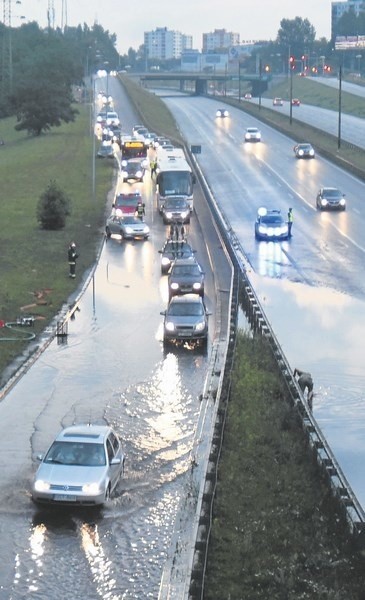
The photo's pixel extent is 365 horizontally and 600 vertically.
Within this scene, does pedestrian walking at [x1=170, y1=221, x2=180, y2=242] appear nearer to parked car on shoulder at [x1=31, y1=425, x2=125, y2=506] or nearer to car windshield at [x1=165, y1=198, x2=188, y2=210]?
car windshield at [x1=165, y1=198, x2=188, y2=210]

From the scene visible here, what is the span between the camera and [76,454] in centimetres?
2030

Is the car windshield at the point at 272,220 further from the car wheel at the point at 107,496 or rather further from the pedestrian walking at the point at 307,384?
the car wheel at the point at 107,496

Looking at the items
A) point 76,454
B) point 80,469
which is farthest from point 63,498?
point 76,454

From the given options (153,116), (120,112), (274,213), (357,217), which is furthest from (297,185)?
(120,112)

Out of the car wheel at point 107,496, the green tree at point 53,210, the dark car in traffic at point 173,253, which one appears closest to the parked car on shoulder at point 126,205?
the green tree at point 53,210

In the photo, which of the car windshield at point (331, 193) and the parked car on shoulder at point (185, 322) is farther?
the car windshield at point (331, 193)

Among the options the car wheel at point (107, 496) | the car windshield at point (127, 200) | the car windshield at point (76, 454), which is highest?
the car windshield at point (127, 200)

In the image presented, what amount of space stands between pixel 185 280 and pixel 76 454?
65.2ft

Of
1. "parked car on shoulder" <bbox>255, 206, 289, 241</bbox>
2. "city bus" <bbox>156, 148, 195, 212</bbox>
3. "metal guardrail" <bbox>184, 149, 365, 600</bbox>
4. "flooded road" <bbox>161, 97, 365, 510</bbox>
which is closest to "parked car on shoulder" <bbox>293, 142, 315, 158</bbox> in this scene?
"flooded road" <bbox>161, 97, 365, 510</bbox>

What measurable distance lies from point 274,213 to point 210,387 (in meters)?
27.9

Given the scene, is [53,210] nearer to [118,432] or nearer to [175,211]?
[175,211]

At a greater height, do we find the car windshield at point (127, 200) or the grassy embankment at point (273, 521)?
the car windshield at point (127, 200)

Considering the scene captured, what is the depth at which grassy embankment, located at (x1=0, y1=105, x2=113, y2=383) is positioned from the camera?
125 feet

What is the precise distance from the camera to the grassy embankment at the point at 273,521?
53.7 ft
